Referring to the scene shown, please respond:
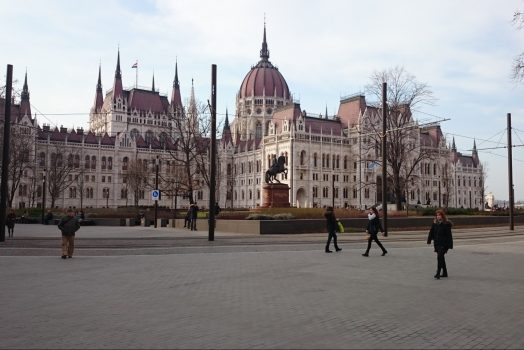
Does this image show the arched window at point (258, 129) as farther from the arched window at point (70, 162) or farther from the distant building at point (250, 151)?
the arched window at point (70, 162)

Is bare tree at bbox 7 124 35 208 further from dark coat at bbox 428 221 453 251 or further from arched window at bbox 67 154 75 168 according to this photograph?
dark coat at bbox 428 221 453 251

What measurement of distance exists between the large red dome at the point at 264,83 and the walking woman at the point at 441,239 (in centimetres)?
12518

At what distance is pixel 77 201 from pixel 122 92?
125ft

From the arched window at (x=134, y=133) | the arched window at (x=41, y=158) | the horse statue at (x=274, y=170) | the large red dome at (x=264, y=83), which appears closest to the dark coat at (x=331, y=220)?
the horse statue at (x=274, y=170)

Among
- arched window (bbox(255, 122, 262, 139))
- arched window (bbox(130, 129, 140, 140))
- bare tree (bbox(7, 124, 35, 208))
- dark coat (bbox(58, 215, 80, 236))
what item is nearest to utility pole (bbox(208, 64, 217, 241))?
dark coat (bbox(58, 215, 80, 236))

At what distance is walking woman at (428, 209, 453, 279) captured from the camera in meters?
11.4

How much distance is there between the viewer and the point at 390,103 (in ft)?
151

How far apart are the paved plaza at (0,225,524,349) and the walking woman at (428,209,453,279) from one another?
415 mm

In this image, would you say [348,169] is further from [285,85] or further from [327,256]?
[327,256]

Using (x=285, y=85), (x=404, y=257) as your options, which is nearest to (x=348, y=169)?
(x=285, y=85)

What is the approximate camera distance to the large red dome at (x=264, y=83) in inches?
5354

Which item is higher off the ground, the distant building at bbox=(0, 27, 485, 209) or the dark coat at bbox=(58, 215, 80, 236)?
the distant building at bbox=(0, 27, 485, 209)

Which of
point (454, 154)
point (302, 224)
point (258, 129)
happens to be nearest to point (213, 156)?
point (302, 224)

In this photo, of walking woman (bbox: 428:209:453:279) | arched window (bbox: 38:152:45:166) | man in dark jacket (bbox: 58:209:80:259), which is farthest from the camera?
arched window (bbox: 38:152:45:166)
